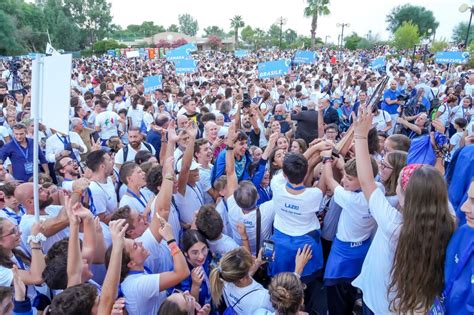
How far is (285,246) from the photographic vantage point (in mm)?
3457

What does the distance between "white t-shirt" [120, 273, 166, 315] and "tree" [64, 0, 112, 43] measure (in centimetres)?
7835

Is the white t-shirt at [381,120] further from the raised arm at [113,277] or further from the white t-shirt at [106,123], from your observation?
the raised arm at [113,277]

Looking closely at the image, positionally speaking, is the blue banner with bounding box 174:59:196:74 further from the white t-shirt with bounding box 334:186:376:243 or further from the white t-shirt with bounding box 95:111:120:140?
the white t-shirt with bounding box 334:186:376:243

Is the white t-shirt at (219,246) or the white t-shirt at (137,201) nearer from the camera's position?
the white t-shirt at (219,246)

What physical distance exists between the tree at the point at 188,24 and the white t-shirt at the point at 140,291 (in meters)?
125

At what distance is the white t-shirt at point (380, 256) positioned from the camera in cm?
235

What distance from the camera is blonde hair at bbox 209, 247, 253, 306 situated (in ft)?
8.99

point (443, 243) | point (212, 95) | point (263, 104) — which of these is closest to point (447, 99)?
point (263, 104)

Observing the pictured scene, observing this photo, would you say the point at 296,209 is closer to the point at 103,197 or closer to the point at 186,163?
the point at 186,163

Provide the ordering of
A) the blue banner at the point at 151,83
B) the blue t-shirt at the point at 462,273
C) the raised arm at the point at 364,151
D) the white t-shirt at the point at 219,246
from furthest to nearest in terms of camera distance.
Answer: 1. the blue banner at the point at 151,83
2. the white t-shirt at the point at 219,246
3. the raised arm at the point at 364,151
4. the blue t-shirt at the point at 462,273

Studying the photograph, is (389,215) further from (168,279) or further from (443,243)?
(168,279)

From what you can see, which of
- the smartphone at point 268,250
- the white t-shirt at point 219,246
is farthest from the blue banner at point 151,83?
the smartphone at point 268,250

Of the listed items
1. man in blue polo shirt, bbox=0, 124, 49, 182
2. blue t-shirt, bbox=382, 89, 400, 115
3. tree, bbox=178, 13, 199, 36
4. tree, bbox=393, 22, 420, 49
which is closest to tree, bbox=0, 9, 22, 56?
tree, bbox=393, 22, 420, 49

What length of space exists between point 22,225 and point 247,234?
200cm
